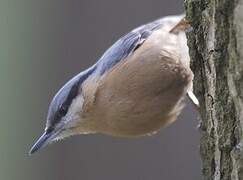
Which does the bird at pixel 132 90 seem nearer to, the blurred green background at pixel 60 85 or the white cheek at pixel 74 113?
the white cheek at pixel 74 113

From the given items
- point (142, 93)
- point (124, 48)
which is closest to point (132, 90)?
point (142, 93)

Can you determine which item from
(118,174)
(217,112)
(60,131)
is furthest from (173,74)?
(118,174)

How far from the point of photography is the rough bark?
107 inches

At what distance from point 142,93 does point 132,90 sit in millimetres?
63

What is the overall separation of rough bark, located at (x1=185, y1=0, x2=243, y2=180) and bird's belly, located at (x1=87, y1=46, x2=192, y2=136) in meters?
0.89

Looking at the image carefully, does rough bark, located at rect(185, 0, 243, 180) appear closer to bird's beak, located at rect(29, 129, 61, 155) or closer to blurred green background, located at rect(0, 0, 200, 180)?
bird's beak, located at rect(29, 129, 61, 155)

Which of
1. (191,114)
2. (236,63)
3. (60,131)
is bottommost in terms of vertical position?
(191,114)

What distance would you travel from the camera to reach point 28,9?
8461mm

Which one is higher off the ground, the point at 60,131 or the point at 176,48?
the point at 176,48

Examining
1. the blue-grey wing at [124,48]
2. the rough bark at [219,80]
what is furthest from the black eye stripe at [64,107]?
the rough bark at [219,80]

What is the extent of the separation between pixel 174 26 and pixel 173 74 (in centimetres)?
43

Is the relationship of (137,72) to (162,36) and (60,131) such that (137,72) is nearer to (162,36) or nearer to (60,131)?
(162,36)

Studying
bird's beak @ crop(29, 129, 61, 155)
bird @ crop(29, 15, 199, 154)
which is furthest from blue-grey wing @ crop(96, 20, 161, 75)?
bird's beak @ crop(29, 129, 61, 155)

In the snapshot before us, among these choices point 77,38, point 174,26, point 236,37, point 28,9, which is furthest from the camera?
point 28,9
